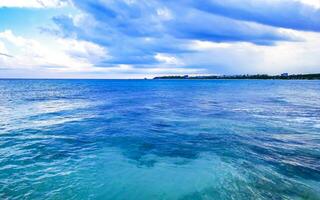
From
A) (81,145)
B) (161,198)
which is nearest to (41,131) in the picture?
(81,145)

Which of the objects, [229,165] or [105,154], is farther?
[105,154]

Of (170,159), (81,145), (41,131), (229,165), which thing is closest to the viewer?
(229,165)

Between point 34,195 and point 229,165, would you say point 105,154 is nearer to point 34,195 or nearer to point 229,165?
point 34,195

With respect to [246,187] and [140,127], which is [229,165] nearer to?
[246,187]

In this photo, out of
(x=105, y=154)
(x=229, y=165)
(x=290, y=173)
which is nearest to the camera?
(x=290, y=173)

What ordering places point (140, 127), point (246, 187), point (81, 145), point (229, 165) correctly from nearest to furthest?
point (246, 187)
point (229, 165)
point (81, 145)
point (140, 127)

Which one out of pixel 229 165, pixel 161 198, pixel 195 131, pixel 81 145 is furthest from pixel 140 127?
pixel 161 198

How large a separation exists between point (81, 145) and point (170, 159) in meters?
6.22

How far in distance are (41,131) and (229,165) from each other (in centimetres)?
1459

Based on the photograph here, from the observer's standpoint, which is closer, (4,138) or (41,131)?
(4,138)

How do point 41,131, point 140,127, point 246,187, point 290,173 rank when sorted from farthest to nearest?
point 140,127 → point 41,131 → point 290,173 → point 246,187

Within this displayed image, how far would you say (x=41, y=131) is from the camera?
20.3 metres

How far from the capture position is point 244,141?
17594 mm

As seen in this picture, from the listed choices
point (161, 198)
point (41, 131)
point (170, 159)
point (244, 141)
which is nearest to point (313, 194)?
point (161, 198)
